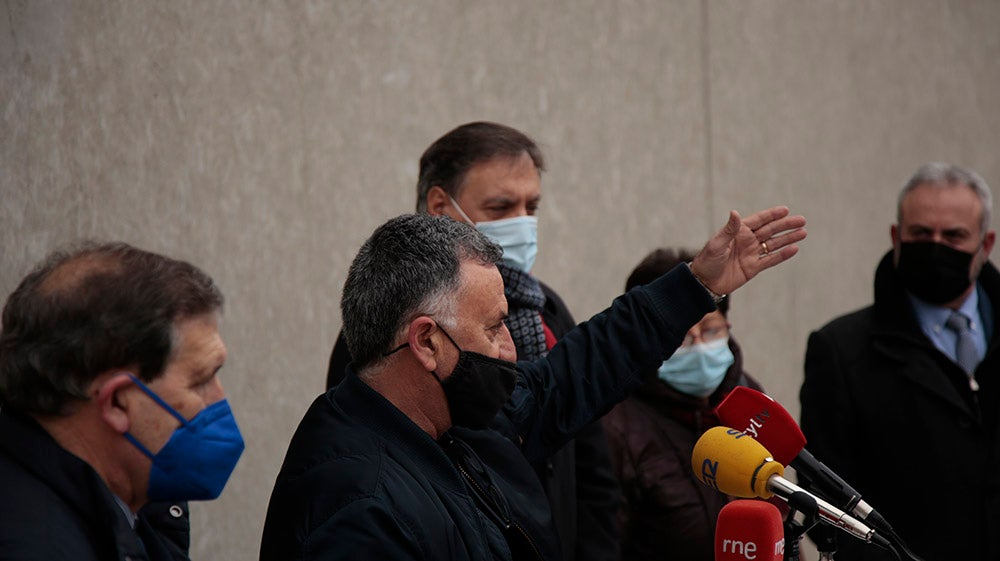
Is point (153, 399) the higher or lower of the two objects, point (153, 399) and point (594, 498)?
the higher

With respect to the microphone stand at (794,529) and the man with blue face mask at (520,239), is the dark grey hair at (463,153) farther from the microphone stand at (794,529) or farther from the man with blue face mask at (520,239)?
the microphone stand at (794,529)

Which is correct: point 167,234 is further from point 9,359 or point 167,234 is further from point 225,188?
point 9,359

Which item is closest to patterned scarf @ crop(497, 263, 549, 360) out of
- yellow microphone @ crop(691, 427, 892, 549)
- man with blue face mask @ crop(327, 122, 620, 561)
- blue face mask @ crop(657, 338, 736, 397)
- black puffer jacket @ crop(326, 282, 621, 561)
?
man with blue face mask @ crop(327, 122, 620, 561)

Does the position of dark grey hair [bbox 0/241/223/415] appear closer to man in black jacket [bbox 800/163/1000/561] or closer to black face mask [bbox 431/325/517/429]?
black face mask [bbox 431/325/517/429]

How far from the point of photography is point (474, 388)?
2570mm

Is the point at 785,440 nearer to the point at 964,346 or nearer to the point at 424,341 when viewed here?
the point at 424,341

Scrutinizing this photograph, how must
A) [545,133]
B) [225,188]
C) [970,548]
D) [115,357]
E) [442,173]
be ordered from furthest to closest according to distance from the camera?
[545,133] → [225,188] → [970,548] → [442,173] → [115,357]

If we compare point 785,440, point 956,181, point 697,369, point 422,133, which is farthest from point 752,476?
point 422,133

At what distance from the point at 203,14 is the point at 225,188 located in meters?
0.58

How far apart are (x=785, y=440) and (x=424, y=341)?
753 millimetres

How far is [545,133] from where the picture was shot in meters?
5.60

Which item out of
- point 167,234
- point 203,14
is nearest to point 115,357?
point 167,234

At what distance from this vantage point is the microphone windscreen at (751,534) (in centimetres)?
245

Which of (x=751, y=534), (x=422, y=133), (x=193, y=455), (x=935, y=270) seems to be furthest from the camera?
(x=422, y=133)
